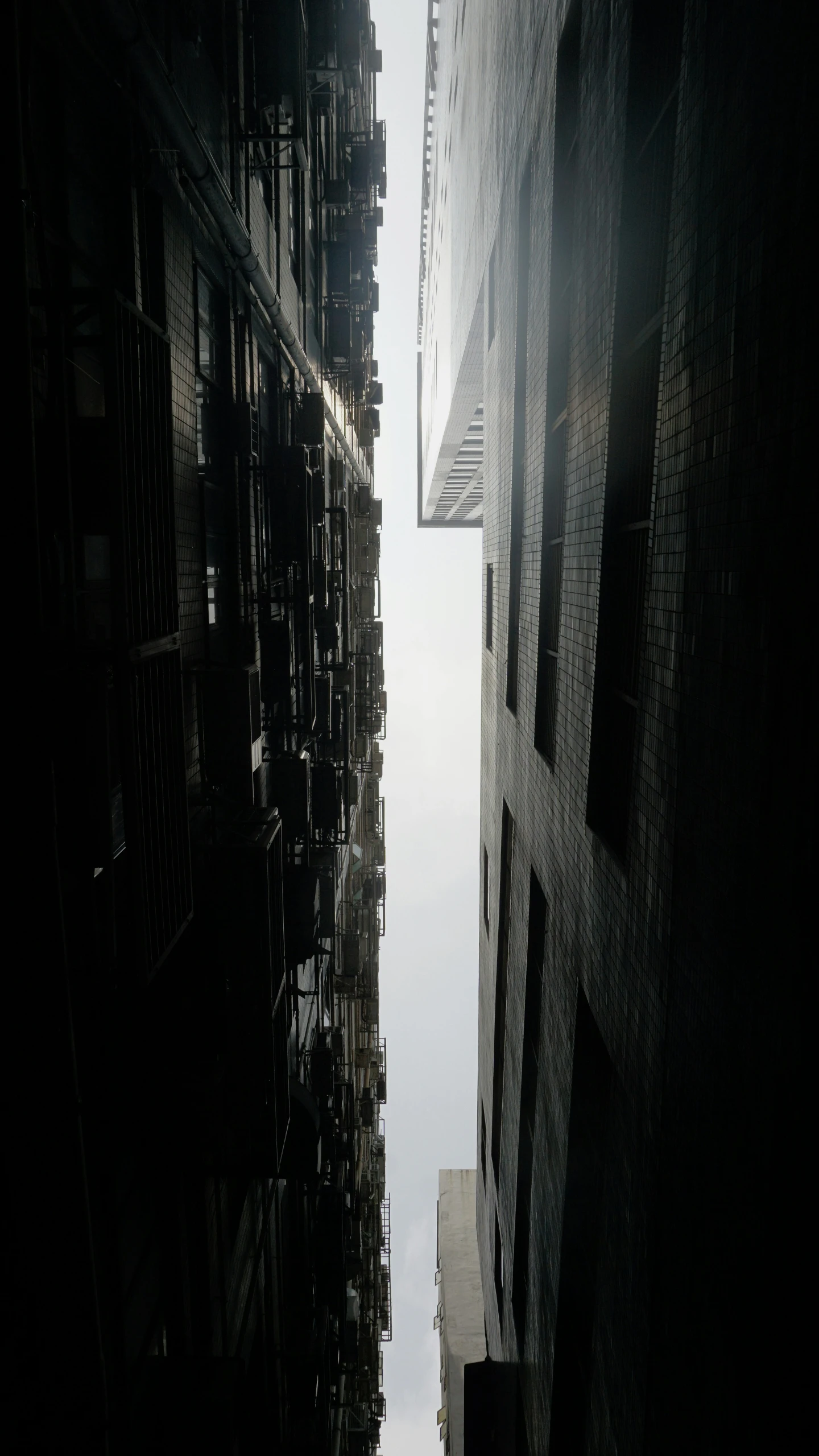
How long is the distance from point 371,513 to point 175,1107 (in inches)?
1089

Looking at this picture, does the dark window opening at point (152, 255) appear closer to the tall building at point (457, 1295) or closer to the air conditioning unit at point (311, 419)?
the air conditioning unit at point (311, 419)

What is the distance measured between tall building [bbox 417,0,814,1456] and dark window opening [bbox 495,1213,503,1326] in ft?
11.5

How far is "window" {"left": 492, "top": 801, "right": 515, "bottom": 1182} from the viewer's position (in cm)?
1688

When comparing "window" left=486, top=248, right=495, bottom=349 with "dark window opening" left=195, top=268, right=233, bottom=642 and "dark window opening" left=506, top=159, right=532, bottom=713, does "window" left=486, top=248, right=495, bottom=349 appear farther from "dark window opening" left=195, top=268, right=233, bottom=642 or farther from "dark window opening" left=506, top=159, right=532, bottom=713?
"dark window opening" left=195, top=268, right=233, bottom=642

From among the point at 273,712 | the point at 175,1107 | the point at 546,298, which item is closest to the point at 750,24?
the point at 546,298

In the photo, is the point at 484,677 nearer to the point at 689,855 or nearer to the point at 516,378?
the point at 516,378

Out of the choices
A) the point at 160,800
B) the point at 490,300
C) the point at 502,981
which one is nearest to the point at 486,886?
the point at 502,981

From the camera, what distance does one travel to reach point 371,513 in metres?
31.9

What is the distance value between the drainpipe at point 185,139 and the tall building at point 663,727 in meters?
4.27

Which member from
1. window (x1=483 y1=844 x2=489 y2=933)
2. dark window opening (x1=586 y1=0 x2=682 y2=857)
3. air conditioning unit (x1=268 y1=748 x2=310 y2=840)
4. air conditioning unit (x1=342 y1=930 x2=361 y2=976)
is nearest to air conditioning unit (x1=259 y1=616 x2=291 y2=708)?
air conditioning unit (x1=268 y1=748 x2=310 y2=840)

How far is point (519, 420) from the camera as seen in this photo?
574 inches

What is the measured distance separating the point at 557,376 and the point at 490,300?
11.1 m

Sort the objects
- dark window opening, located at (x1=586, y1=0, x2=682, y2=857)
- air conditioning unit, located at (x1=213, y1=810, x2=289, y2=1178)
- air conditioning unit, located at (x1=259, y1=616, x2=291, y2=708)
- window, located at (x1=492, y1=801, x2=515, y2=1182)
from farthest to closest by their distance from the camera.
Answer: window, located at (x1=492, y1=801, x2=515, y2=1182) < air conditioning unit, located at (x1=259, y1=616, x2=291, y2=708) < air conditioning unit, located at (x1=213, y1=810, x2=289, y2=1178) < dark window opening, located at (x1=586, y1=0, x2=682, y2=857)

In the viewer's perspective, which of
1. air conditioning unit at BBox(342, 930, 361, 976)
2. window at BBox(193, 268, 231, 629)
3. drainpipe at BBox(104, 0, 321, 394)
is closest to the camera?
drainpipe at BBox(104, 0, 321, 394)
